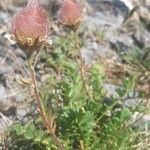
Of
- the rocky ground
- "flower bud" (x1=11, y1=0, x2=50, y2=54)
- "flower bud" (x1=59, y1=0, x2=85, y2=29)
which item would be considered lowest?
the rocky ground

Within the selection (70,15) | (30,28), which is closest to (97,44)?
(70,15)

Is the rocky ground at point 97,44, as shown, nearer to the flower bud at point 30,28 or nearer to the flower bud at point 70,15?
the flower bud at point 70,15

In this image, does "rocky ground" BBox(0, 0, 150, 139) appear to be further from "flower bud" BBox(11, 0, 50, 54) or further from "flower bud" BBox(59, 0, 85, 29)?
"flower bud" BBox(11, 0, 50, 54)

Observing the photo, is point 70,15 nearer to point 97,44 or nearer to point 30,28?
point 30,28

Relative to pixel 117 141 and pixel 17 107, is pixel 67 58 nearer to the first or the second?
pixel 17 107

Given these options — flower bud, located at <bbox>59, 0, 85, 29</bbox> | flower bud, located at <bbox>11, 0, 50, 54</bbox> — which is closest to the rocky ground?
flower bud, located at <bbox>59, 0, 85, 29</bbox>

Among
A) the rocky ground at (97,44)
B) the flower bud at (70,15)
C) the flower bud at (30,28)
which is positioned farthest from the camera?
the rocky ground at (97,44)

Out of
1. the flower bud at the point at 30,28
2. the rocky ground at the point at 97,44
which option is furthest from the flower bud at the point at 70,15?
the rocky ground at the point at 97,44
